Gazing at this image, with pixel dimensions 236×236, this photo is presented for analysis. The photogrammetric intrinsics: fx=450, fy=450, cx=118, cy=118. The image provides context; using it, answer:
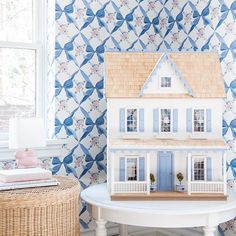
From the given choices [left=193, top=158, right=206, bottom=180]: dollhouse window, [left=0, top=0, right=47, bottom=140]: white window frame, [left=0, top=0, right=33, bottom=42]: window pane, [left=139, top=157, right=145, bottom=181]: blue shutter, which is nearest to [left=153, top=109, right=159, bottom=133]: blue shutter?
[left=139, top=157, right=145, bottom=181]: blue shutter

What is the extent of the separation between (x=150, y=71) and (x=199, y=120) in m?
0.44

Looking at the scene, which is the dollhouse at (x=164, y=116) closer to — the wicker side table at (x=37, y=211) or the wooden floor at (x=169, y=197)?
the wooden floor at (x=169, y=197)

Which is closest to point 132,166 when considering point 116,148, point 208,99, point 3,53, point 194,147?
point 116,148

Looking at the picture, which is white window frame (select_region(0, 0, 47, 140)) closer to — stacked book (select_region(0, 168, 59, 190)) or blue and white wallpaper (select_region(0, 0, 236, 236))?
blue and white wallpaper (select_region(0, 0, 236, 236))

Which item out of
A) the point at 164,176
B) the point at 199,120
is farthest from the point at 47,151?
the point at 199,120

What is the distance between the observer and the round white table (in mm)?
2484

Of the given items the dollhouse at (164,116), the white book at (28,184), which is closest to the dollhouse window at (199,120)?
the dollhouse at (164,116)

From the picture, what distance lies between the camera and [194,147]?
2705 mm

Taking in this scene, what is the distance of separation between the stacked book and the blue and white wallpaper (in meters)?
0.45

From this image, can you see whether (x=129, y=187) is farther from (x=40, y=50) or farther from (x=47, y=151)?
(x=40, y=50)

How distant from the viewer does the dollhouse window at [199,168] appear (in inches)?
110

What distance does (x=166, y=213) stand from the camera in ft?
8.05

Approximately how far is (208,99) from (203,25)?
78cm

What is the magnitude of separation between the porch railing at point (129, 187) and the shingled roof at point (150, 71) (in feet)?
1.78
